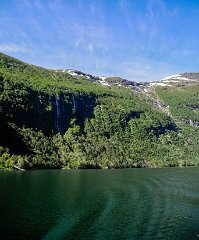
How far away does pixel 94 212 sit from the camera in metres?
86.4

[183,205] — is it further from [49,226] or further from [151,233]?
[49,226]

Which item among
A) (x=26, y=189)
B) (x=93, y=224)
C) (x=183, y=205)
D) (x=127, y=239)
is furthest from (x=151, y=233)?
(x=26, y=189)

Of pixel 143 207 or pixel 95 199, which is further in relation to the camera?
pixel 95 199

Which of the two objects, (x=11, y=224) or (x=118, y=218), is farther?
(x=118, y=218)

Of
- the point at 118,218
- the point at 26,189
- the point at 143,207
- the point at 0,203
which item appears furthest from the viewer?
the point at 26,189

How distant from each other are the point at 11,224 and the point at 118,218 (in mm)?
25082

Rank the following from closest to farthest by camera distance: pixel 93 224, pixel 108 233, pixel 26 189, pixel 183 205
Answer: pixel 108 233 → pixel 93 224 → pixel 183 205 → pixel 26 189

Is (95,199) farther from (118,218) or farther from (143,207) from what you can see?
(118,218)

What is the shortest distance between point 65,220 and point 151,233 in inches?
770

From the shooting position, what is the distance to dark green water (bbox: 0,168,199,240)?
67.9 m

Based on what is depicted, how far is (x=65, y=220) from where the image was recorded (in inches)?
3007

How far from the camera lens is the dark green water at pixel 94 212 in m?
67.9

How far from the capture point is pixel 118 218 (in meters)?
81.0

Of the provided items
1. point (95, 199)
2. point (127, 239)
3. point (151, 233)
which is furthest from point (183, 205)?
point (127, 239)
